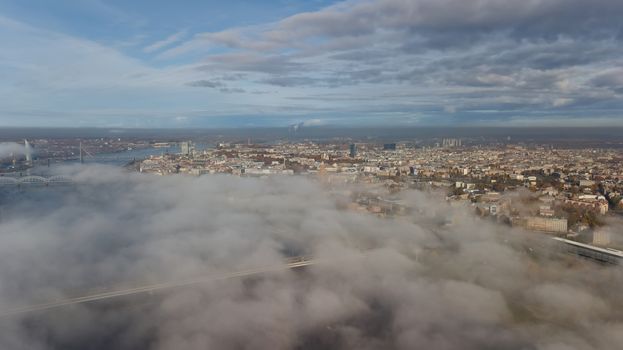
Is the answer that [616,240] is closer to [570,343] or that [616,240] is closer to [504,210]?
[504,210]

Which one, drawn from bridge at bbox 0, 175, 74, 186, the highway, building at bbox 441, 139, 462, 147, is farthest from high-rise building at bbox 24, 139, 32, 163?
building at bbox 441, 139, 462, 147

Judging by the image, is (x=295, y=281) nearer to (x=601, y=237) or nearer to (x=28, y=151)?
(x=601, y=237)

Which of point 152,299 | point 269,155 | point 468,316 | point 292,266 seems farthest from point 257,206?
point 269,155

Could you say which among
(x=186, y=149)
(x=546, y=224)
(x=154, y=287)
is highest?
(x=186, y=149)

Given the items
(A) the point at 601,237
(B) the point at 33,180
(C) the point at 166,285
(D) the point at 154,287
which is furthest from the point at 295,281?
(B) the point at 33,180

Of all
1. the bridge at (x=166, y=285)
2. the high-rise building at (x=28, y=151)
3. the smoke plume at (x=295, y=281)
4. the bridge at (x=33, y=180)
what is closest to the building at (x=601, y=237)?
the smoke plume at (x=295, y=281)

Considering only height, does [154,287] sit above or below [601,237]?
below
